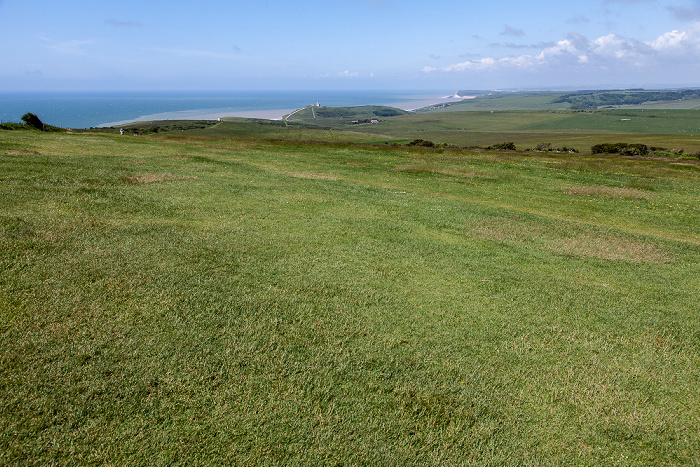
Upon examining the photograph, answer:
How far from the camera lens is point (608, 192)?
23859 millimetres

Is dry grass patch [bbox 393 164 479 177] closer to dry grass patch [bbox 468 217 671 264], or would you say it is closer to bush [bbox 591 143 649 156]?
dry grass patch [bbox 468 217 671 264]

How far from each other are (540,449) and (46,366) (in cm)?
731

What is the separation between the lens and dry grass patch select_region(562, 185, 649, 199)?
23141 millimetres

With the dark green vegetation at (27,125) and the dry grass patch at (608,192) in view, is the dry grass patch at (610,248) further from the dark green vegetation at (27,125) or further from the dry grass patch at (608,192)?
the dark green vegetation at (27,125)

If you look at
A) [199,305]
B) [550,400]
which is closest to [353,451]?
[550,400]

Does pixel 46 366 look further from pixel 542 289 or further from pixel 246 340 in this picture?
pixel 542 289

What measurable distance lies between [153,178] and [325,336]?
14178 mm

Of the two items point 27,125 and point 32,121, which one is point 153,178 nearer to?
point 27,125

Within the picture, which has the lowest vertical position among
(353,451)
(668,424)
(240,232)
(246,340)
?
(668,424)

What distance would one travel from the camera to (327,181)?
22.0m

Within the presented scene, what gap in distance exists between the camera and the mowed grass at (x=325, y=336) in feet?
16.9

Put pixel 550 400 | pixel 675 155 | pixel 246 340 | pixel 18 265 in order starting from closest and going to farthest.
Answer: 1. pixel 550 400
2. pixel 246 340
3. pixel 18 265
4. pixel 675 155

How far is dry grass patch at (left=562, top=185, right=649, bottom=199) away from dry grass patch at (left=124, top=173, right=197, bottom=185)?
74.3 ft

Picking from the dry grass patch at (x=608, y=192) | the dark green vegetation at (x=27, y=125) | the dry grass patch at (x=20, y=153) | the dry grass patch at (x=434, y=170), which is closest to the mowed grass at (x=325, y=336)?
the dry grass patch at (x=20, y=153)
